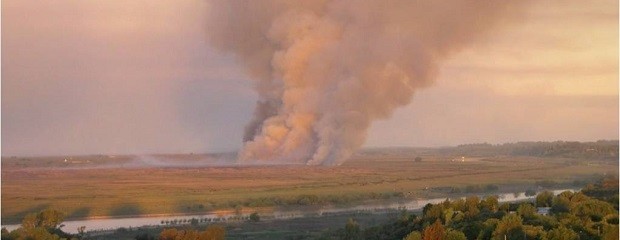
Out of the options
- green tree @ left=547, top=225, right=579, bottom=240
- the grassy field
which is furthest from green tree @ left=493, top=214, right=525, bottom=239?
the grassy field

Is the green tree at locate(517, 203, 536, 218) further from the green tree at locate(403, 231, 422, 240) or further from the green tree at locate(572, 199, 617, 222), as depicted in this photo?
the green tree at locate(403, 231, 422, 240)

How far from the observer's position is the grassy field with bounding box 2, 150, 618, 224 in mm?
9055

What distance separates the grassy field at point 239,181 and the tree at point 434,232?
215 cm

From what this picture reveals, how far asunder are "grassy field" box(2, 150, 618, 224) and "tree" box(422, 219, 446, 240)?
7.07ft

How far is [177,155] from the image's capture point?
12.8 m

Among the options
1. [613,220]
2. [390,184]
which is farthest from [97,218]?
[613,220]

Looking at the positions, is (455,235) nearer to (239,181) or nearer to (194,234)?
(194,234)

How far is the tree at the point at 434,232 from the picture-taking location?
7.54 metres

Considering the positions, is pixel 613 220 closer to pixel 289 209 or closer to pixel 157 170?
pixel 289 209

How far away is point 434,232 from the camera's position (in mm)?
7629

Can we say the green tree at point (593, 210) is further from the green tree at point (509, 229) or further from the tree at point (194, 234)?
the tree at point (194, 234)

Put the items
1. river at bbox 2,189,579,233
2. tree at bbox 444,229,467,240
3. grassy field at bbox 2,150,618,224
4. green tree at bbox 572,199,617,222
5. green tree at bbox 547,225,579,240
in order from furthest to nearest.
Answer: grassy field at bbox 2,150,618,224 < river at bbox 2,189,579,233 < green tree at bbox 572,199,617,222 < tree at bbox 444,229,467,240 < green tree at bbox 547,225,579,240

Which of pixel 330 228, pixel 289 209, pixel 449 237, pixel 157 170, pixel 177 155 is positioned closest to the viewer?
pixel 449 237

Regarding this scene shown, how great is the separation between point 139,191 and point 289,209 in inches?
69.5
